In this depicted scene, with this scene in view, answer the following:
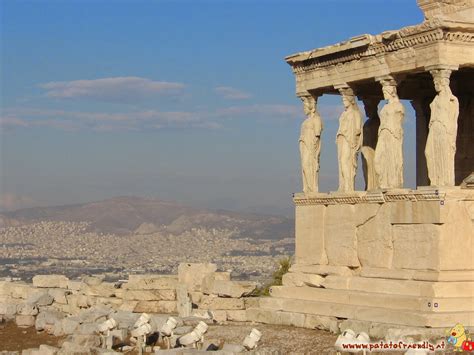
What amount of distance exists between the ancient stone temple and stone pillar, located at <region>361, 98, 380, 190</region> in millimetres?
19

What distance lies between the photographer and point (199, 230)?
91375mm

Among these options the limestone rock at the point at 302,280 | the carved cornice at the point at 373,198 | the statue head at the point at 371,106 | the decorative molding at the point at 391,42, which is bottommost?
the limestone rock at the point at 302,280

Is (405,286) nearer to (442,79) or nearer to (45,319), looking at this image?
(442,79)

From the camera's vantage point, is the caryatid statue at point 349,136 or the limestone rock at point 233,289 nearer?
the caryatid statue at point 349,136

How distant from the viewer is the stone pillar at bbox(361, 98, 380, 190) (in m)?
23.3

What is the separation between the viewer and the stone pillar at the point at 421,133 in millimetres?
23625

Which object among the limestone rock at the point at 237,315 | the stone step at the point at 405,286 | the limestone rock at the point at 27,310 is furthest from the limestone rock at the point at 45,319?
the stone step at the point at 405,286

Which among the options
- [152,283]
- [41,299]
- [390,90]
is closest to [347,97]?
[390,90]

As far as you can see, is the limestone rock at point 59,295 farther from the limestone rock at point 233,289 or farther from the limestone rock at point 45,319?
the limestone rock at point 233,289

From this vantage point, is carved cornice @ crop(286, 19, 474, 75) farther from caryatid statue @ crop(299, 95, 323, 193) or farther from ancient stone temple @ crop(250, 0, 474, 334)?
caryatid statue @ crop(299, 95, 323, 193)

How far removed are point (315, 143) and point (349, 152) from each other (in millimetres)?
1254

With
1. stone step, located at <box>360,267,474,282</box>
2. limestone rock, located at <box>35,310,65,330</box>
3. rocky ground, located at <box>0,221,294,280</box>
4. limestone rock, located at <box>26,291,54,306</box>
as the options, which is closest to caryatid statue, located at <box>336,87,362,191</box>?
stone step, located at <box>360,267,474,282</box>

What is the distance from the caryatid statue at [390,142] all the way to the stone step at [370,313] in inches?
90.3

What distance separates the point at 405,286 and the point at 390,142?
266cm
